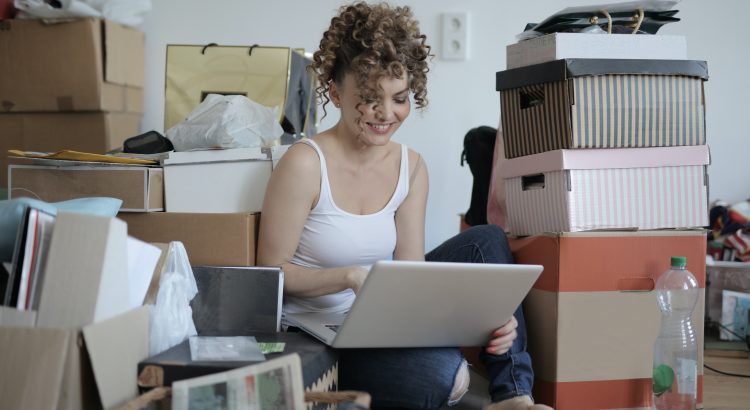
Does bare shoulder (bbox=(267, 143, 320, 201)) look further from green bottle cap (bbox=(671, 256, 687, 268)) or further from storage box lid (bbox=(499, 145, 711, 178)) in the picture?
green bottle cap (bbox=(671, 256, 687, 268))

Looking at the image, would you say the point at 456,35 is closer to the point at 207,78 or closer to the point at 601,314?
the point at 207,78

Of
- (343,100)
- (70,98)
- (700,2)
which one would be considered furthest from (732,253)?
(70,98)

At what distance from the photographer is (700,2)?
91.6 inches

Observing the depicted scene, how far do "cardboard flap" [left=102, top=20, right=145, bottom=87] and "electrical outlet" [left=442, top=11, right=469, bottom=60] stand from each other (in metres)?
0.97

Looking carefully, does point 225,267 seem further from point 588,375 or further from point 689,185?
point 689,185

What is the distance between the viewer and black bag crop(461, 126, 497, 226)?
194cm

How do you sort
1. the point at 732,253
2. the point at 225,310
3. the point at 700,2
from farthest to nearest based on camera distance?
the point at 700,2, the point at 732,253, the point at 225,310

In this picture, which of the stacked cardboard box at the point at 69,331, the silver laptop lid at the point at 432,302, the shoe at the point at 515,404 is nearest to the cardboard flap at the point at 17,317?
the stacked cardboard box at the point at 69,331

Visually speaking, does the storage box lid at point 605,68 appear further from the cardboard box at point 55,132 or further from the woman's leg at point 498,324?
the cardboard box at point 55,132

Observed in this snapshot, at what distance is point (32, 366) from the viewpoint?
2.91 feet

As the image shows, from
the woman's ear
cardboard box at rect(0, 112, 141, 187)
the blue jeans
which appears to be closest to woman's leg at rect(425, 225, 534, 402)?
the blue jeans

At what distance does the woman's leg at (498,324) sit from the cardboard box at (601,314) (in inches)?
2.6

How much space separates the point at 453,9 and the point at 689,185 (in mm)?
1118

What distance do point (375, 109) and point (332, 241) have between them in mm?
260
